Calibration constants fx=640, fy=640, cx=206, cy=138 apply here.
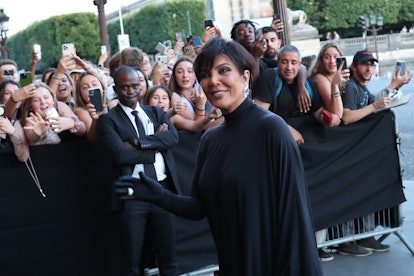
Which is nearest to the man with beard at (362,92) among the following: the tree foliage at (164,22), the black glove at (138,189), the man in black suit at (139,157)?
the man in black suit at (139,157)

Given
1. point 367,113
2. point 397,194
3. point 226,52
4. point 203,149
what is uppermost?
point 226,52

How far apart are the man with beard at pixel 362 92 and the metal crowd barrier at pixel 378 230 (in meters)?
1.01

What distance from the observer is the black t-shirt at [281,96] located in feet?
17.4

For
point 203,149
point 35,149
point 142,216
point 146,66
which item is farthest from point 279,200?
point 146,66

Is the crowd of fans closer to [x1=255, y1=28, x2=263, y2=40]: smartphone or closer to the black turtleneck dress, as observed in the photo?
[x1=255, y1=28, x2=263, y2=40]: smartphone

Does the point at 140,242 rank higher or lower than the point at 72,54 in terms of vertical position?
lower

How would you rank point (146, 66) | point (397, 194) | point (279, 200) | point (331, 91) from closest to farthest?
point (279, 200)
point (331, 91)
point (397, 194)
point (146, 66)

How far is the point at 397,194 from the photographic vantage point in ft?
19.6

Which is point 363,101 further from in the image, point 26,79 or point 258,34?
point 26,79

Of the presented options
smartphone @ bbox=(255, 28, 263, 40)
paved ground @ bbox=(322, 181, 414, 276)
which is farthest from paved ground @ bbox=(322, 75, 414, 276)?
smartphone @ bbox=(255, 28, 263, 40)

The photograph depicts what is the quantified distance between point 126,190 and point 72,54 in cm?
361

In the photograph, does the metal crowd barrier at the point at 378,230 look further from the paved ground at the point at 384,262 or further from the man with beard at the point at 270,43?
the man with beard at the point at 270,43

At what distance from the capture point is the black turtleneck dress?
244cm

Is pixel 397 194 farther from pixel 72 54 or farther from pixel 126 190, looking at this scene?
pixel 126 190
